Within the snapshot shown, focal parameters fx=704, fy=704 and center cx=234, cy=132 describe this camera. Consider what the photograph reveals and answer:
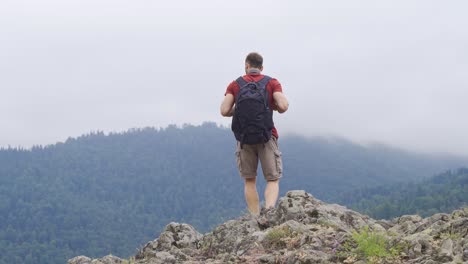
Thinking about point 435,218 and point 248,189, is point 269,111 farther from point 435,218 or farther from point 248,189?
point 435,218

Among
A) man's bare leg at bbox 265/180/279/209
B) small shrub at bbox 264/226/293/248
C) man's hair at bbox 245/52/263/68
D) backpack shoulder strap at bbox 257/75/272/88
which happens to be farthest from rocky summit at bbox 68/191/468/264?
man's hair at bbox 245/52/263/68

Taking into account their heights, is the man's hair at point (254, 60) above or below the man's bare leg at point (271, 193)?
above

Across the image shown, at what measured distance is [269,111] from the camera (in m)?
11.8

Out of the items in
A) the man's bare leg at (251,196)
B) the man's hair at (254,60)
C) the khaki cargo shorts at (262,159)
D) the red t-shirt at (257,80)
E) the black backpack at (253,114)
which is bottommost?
the man's bare leg at (251,196)

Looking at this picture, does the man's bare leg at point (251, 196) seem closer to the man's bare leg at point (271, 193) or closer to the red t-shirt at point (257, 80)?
the man's bare leg at point (271, 193)

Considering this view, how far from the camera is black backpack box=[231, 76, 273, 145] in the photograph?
11641 millimetres

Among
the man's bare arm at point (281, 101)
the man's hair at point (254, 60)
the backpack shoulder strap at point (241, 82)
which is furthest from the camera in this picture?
the man's hair at point (254, 60)

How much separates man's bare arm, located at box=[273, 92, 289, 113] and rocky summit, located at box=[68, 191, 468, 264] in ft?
4.84

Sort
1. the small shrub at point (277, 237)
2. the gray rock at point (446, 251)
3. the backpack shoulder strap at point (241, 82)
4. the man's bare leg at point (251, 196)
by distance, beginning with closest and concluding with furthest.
Answer: the gray rock at point (446, 251), the small shrub at point (277, 237), the backpack shoulder strap at point (241, 82), the man's bare leg at point (251, 196)

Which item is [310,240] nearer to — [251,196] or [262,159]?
[262,159]

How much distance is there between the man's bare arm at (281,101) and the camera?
11750 millimetres

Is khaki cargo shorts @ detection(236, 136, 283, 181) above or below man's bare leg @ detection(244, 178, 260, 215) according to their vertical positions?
above

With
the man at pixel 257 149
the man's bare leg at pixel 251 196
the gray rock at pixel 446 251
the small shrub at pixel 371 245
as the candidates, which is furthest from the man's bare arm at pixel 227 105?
the gray rock at pixel 446 251

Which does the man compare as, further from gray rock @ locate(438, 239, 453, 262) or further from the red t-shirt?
gray rock @ locate(438, 239, 453, 262)
